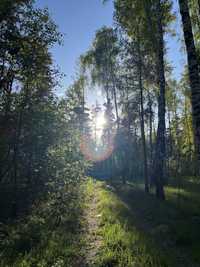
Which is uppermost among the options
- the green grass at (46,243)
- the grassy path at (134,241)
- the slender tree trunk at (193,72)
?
the slender tree trunk at (193,72)

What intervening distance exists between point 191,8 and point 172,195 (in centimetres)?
956

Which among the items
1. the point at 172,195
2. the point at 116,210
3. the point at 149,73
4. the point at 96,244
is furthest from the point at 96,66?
the point at 96,244

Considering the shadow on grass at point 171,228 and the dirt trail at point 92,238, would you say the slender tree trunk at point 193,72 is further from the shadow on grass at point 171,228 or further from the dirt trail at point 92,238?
the dirt trail at point 92,238

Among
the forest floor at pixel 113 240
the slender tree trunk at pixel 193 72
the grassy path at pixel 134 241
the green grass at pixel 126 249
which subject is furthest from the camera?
the slender tree trunk at pixel 193 72

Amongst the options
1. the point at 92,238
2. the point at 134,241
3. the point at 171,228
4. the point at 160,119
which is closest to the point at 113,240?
the point at 134,241

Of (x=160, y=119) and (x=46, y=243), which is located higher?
(x=160, y=119)

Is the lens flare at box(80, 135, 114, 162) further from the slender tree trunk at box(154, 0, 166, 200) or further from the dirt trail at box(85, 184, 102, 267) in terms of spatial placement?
the dirt trail at box(85, 184, 102, 267)

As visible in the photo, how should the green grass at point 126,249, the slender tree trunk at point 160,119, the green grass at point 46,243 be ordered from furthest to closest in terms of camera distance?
the slender tree trunk at point 160,119 → the green grass at point 46,243 → the green grass at point 126,249

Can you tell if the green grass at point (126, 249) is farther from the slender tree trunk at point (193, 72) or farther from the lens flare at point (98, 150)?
the lens flare at point (98, 150)

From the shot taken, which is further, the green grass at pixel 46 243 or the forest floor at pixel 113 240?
→ the green grass at pixel 46 243

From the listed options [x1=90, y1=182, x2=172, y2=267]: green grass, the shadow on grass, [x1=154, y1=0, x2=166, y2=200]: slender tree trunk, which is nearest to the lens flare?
[x1=154, y1=0, x2=166, y2=200]: slender tree trunk

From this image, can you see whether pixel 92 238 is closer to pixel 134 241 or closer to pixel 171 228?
pixel 134 241

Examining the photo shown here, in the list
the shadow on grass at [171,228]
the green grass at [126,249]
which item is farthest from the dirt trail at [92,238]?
the shadow on grass at [171,228]

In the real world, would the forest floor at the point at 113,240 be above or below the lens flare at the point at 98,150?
below
